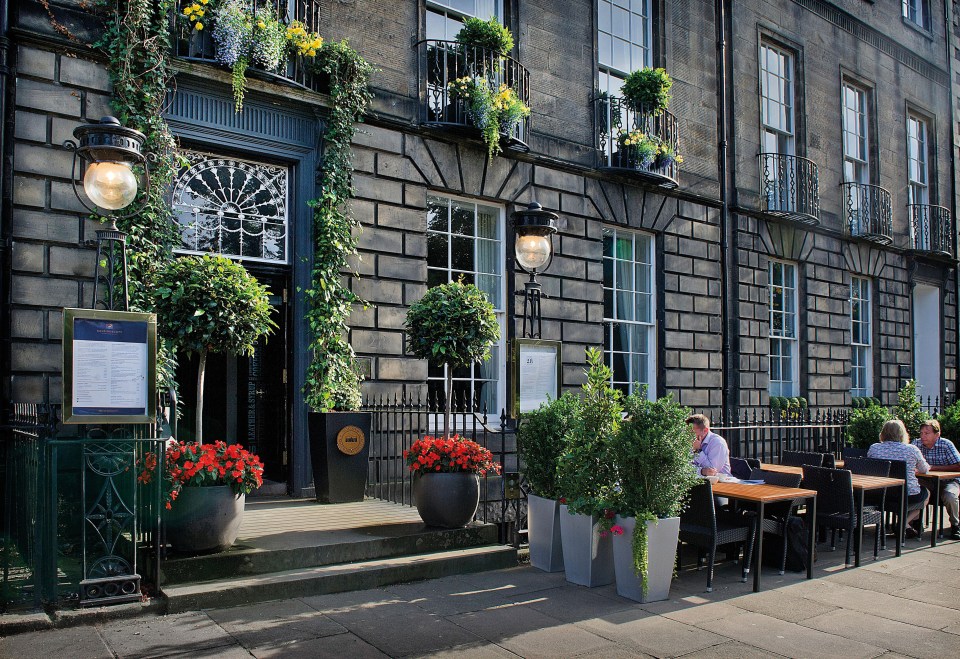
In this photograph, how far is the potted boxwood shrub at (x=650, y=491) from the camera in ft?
20.2

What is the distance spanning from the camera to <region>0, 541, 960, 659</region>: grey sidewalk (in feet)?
16.2

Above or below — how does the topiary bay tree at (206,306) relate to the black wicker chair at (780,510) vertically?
above

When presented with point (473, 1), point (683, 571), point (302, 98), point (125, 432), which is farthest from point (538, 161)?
point (125, 432)

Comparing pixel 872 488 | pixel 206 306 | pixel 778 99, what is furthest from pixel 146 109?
pixel 778 99

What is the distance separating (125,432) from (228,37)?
4.72 metres

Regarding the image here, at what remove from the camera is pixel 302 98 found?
30.5 feet

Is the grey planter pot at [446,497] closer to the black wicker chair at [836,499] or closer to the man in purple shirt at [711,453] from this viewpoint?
the man in purple shirt at [711,453]

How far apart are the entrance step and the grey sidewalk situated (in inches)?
3.7

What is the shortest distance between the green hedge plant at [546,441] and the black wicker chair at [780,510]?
1.88m

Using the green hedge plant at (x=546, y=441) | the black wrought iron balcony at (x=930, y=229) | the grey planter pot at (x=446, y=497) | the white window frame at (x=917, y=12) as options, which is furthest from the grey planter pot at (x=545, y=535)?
the white window frame at (x=917, y=12)

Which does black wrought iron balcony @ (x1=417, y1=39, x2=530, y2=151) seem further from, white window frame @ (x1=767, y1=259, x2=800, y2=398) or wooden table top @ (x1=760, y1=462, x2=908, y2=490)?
white window frame @ (x1=767, y1=259, x2=800, y2=398)

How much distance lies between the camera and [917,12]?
20.8 meters

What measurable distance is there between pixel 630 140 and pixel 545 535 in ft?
25.8

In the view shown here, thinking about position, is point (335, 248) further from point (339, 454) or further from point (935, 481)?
point (935, 481)
